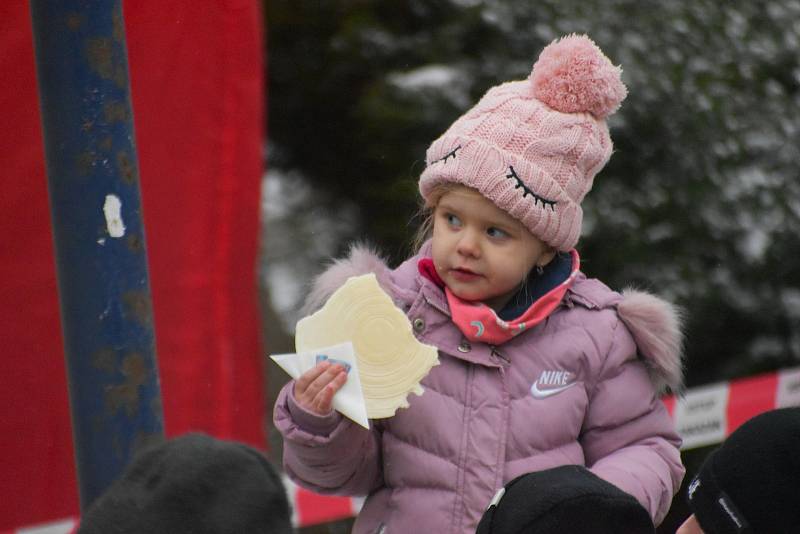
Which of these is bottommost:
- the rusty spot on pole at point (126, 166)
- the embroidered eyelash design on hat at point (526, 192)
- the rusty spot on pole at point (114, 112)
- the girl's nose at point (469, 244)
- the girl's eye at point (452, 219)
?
the girl's nose at point (469, 244)

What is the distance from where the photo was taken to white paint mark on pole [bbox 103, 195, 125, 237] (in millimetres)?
2346

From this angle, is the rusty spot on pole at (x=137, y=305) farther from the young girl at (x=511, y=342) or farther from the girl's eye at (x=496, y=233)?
the girl's eye at (x=496, y=233)

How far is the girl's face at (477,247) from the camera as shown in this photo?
8.43ft

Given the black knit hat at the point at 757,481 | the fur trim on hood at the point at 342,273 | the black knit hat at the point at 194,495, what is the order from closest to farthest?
the black knit hat at the point at 194,495
the black knit hat at the point at 757,481
the fur trim on hood at the point at 342,273

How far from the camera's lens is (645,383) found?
8.66 ft

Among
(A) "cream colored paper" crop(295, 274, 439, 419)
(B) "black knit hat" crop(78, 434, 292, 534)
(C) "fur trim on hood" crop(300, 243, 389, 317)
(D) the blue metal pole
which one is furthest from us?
(C) "fur trim on hood" crop(300, 243, 389, 317)

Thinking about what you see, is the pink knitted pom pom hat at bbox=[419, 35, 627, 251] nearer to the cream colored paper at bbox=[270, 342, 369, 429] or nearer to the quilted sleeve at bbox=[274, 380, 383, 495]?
the cream colored paper at bbox=[270, 342, 369, 429]

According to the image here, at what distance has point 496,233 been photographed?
2609mm

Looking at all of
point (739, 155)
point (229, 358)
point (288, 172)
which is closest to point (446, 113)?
point (288, 172)

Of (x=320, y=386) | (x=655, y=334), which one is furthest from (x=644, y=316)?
(x=320, y=386)

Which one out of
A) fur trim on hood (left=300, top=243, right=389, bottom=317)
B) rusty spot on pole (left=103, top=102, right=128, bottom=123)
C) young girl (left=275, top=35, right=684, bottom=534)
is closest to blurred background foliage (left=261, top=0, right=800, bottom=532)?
fur trim on hood (left=300, top=243, right=389, bottom=317)

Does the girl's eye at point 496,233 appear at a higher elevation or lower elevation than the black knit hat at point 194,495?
lower

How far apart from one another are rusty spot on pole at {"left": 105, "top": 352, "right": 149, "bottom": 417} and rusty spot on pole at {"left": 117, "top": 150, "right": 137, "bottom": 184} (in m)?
0.34

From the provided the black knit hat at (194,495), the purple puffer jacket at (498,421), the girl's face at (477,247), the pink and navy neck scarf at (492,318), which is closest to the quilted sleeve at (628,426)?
the purple puffer jacket at (498,421)
